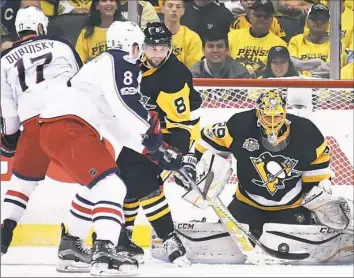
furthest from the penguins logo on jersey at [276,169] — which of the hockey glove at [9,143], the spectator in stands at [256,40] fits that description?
the hockey glove at [9,143]

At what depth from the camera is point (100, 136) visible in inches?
177

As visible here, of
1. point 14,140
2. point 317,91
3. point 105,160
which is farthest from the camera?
point 317,91

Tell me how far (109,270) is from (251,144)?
0.92 metres

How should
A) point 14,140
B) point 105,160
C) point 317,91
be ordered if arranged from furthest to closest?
point 317,91
point 14,140
point 105,160

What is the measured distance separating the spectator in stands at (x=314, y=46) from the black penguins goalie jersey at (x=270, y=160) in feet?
1.08

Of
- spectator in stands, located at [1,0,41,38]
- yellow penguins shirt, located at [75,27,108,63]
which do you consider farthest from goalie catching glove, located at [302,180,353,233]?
spectator in stands, located at [1,0,41,38]

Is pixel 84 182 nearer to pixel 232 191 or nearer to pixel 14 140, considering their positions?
pixel 14 140

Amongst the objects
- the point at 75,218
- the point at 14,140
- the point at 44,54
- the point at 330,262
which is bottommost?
the point at 330,262

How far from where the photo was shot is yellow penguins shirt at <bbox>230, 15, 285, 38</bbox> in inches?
205

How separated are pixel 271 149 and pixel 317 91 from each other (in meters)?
0.37

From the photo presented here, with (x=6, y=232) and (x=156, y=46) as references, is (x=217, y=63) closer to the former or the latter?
(x=156, y=46)

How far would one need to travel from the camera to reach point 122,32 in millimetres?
4516

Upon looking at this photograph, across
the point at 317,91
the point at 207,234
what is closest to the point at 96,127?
the point at 207,234

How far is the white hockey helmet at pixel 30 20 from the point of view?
15.3 feet
